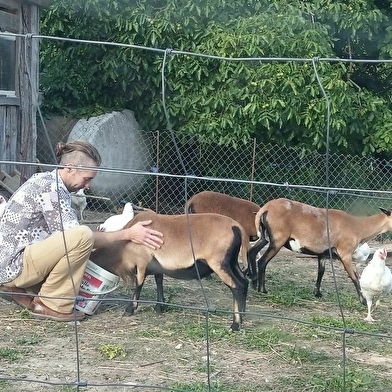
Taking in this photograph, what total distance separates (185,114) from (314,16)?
228 cm

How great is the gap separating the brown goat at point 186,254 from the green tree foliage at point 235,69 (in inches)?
198

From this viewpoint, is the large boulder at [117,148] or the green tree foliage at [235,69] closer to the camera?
the green tree foliage at [235,69]

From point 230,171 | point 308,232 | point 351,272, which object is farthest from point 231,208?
point 230,171

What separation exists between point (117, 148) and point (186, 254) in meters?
6.04

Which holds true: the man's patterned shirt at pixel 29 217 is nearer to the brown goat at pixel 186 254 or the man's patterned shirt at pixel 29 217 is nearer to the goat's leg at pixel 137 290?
the brown goat at pixel 186 254

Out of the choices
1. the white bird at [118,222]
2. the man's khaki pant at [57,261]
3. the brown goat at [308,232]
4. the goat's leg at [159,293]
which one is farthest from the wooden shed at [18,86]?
the man's khaki pant at [57,261]

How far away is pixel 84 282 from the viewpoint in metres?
5.59

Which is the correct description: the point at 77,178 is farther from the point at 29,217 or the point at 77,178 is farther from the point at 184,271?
the point at 184,271

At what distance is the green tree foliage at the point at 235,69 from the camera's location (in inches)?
420

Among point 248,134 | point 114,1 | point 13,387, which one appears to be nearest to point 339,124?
point 248,134

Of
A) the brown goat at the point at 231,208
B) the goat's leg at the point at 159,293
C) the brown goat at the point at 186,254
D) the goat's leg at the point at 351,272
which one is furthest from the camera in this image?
the brown goat at the point at 231,208

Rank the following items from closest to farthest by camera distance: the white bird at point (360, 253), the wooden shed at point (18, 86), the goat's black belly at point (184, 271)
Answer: the goat's black belly at point (184, 271) → the white bird at point (360, 253) → the wooden shed at point (18, 86)

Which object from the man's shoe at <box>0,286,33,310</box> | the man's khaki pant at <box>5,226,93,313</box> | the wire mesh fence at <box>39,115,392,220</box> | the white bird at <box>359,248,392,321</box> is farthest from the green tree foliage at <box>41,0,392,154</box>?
the man's khaki pant at <box>5,226,93,313</box>

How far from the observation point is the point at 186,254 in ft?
18.8
